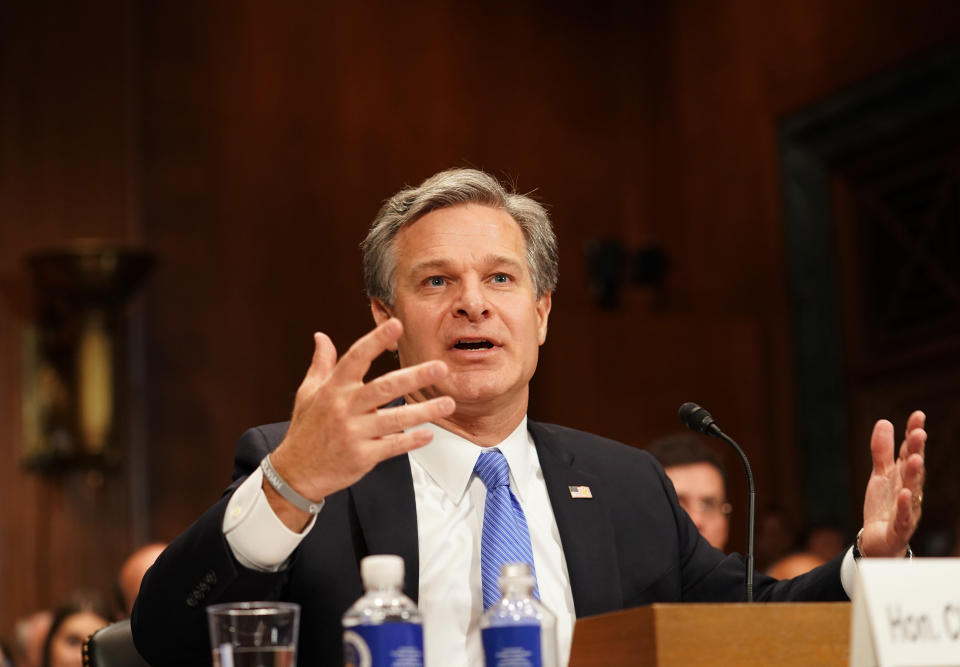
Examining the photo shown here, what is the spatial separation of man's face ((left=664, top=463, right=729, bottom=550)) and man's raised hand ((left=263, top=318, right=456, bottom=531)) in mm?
2448

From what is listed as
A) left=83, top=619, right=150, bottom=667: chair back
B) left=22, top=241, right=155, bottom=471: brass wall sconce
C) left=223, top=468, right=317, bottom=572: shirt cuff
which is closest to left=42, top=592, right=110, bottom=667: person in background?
left=22, top=241, right=155, bottom=471: brass wall sconce

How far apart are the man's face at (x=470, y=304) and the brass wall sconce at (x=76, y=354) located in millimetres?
4337

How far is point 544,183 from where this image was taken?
8.19 meters

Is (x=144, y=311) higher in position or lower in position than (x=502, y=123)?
lower

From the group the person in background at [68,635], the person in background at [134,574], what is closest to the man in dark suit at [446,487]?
the person in background at [134,574]

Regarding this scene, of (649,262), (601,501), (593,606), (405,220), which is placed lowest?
(593,606)

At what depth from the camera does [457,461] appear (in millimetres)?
2471

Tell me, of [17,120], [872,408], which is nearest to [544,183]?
[872,408]

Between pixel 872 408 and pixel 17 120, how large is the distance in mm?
4550

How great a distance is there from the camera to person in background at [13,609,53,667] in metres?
5.52

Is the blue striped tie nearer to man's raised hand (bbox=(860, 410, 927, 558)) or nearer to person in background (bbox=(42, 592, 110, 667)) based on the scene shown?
man's raised hand (bbox=(860, 410, 927, 558))

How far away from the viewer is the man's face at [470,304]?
250 centimetres

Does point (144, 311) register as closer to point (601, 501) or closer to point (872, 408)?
point (872, 408)

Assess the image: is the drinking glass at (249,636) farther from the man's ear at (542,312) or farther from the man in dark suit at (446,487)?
the man's ear at (542,312)
